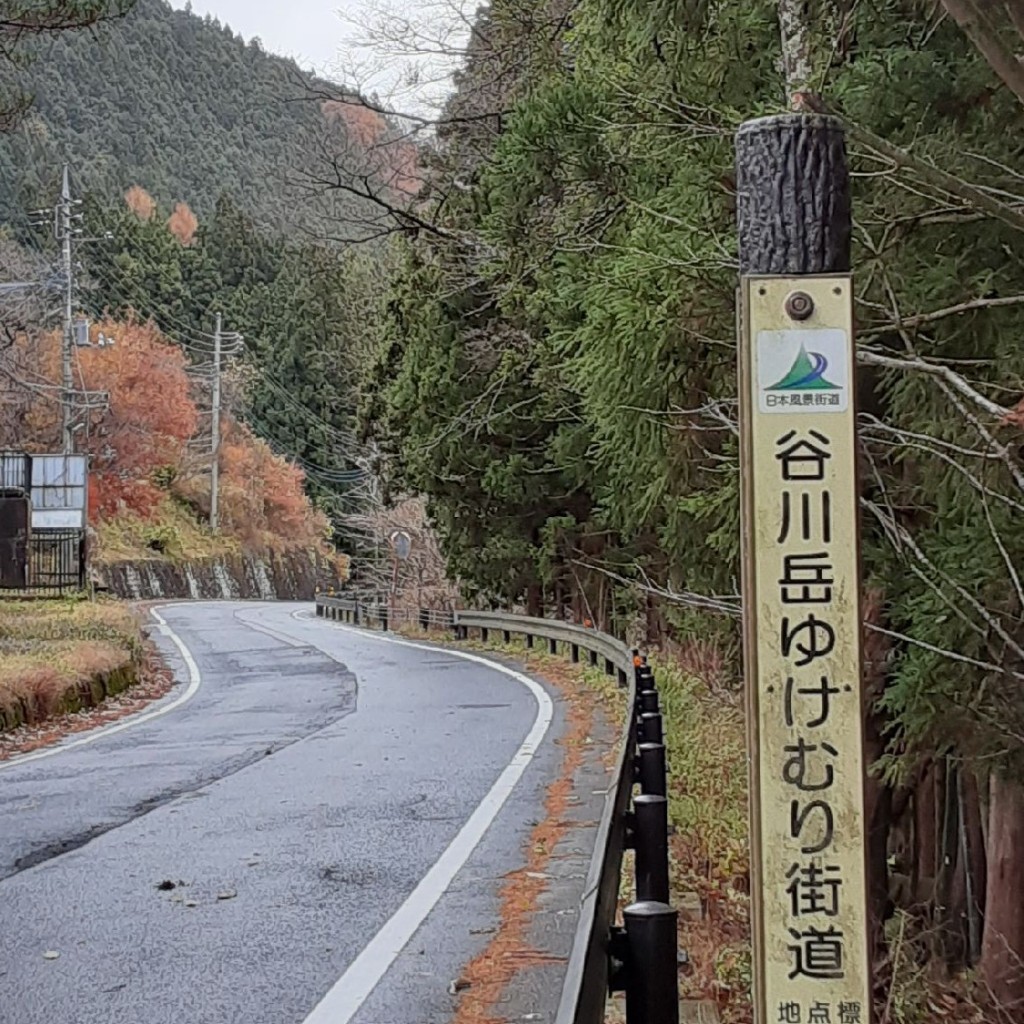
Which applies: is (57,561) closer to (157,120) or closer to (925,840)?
(925,840)

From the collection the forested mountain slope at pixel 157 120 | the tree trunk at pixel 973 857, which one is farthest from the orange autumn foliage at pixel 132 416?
the tree trunk at pixel 973 857

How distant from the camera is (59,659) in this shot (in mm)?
18719

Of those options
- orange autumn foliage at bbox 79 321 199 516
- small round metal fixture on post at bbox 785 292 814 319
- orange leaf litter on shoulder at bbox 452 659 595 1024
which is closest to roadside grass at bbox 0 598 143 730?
orange leaf litter on shoulder at bbox 452 659 595 1024

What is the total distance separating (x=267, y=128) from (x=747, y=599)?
378ft

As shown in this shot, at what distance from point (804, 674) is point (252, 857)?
579cm

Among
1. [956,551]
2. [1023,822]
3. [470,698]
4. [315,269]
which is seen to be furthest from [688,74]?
[315,269]

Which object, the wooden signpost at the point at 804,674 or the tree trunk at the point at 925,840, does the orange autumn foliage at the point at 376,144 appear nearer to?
the tree trunk at the point at 925,840

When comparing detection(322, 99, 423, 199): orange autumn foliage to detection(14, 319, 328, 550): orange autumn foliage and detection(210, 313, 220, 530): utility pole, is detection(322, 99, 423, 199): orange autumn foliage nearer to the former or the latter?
detection(14, 319, 328, 550): orange autumn foliage

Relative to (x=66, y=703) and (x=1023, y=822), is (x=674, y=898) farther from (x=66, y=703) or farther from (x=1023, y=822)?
(x=66, y=703)

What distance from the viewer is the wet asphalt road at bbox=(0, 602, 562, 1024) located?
5.45m

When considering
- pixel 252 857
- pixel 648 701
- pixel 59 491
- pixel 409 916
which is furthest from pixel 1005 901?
pixel 59 491

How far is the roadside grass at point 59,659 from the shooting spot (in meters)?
15.7

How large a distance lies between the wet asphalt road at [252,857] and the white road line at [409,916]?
50 millimetres

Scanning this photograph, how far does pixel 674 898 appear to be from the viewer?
6.47 metres
